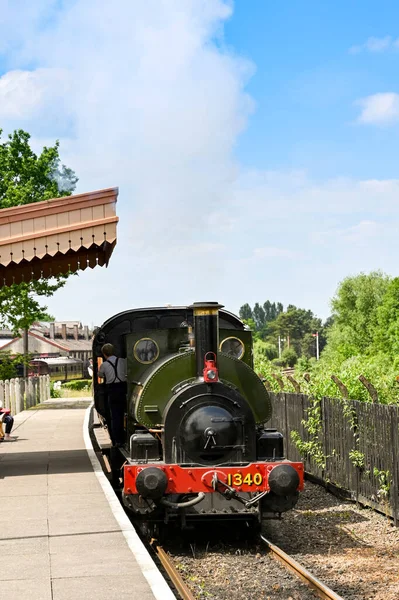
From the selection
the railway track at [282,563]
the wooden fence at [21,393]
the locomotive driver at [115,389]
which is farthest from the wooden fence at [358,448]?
the wooden fence at [21,393]

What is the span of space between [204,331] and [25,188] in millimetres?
27046

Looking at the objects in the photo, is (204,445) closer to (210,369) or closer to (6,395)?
(210,369)

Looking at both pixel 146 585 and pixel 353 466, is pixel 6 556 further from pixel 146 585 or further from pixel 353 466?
pixel 353 466

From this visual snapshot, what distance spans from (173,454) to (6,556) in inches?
93.1

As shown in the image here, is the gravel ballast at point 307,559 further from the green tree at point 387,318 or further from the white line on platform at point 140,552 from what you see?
the green tree at point 387,318

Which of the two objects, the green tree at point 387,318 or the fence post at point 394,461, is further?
the green tree at point 387,318

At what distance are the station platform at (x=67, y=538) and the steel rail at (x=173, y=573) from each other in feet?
1.45

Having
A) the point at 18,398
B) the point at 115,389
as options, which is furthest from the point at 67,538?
the point at 18,398

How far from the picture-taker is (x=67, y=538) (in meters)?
8.05

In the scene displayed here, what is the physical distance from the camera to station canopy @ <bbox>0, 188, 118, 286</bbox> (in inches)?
456

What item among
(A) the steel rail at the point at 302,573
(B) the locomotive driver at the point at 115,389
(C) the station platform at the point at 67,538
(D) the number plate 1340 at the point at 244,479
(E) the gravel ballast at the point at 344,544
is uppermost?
(B) the locomotive driver at the point at 115,389

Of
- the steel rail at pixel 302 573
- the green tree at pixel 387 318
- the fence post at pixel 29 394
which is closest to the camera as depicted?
the steel rail at pixel 302 573

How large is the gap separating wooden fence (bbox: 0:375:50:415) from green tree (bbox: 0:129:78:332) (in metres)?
2.84

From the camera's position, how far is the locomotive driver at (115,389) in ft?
37.6
